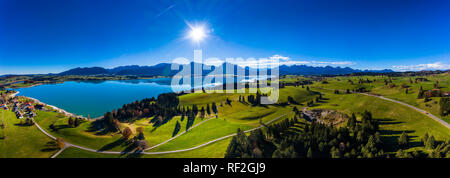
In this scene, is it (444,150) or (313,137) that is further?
(313,137)

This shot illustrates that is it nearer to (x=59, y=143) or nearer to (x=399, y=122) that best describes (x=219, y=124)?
(x=59, y=143)

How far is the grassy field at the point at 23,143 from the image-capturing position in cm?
3788

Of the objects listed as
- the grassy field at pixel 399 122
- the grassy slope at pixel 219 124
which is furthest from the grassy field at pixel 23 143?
the grassy field at pixel 399 122

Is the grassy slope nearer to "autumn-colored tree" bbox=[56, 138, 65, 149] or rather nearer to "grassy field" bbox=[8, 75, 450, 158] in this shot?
"grassy field" bbox=[8, 75, 450, 158]

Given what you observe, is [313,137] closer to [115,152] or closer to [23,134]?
Result: [115,152]

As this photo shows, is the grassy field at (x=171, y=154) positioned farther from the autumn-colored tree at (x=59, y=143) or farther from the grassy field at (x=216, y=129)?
the autumn-colored tree at (x=59, y=143)

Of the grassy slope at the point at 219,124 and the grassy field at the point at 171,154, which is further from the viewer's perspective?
the grassy slope at the point at 219,124

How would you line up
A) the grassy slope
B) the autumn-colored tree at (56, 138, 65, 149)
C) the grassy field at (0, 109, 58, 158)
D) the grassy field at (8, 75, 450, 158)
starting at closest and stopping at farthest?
the grassy field at (0, 109, 58, 158)
the grassy field at (8, 75, 450, 158)
the autumn-colored tree at (56, 138, 65, 149)
the grassy slope

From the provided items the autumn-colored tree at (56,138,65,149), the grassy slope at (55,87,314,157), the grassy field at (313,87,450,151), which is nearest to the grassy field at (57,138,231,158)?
the grassy slope at (55,87,314,157)

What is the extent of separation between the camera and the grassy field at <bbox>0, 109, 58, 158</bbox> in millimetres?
37875
